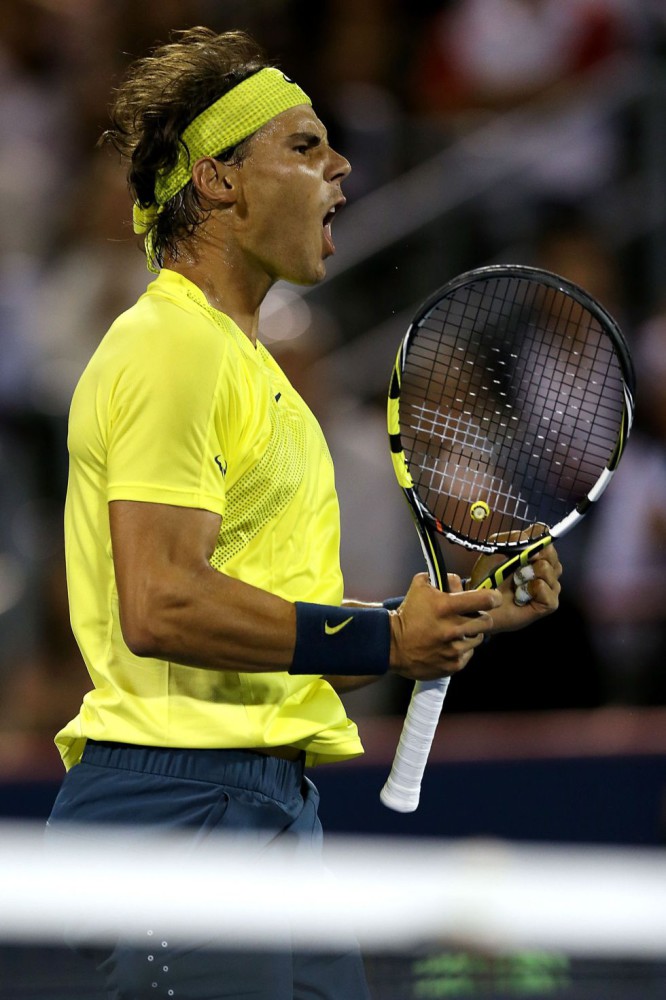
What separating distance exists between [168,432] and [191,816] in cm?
53

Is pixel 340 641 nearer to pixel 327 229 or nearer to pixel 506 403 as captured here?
pixel 327 229

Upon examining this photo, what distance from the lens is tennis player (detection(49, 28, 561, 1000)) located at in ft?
6.50

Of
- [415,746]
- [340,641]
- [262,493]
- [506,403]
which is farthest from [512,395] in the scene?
[340,641]

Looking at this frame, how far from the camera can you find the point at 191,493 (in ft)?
6.48

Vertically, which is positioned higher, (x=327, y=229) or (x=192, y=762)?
(x=327, y=229)

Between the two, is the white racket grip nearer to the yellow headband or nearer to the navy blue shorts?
the navy blue shorts

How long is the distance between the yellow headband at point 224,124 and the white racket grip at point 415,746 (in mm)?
780

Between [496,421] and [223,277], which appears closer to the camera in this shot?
[223,277]

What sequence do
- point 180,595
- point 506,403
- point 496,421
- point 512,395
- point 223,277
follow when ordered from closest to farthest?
point 180,595 < point 223,277 < point 496,421 < point 506,403 < point 512,395

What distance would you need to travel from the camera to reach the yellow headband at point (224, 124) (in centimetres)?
233

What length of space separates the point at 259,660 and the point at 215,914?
38cm

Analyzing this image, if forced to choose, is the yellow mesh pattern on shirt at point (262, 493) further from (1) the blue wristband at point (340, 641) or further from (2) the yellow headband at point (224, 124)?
(2) the yellow headband at point (224, 124)

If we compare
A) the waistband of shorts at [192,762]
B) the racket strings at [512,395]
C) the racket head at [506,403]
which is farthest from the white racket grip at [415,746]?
the racket strings at [512,395]

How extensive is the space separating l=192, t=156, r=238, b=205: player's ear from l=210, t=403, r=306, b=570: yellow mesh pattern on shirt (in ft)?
1.14
